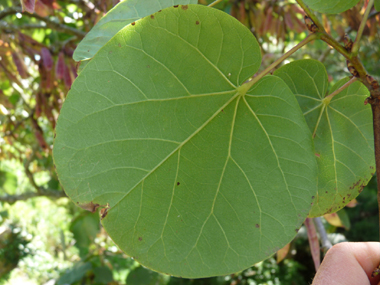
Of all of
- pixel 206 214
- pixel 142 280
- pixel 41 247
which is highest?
pixel 206 214

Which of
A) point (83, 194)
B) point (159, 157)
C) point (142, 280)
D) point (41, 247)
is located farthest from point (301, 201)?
point (41, 247)

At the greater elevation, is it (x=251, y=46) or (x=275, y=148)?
(x=251, y=46)

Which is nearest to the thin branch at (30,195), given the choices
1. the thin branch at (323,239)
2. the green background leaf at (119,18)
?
the thin branch at (323,239)

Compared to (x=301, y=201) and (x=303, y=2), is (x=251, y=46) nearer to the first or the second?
(x=303, y=2)

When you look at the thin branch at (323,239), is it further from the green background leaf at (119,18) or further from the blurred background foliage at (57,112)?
the green background leaf at (119,18)

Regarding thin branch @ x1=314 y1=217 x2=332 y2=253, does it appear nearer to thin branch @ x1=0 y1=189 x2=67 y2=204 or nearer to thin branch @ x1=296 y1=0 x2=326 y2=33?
thin branch @ x1=296 y1=0 x2=326 y2=33

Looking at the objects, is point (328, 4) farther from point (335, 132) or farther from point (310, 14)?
point (335, 132)

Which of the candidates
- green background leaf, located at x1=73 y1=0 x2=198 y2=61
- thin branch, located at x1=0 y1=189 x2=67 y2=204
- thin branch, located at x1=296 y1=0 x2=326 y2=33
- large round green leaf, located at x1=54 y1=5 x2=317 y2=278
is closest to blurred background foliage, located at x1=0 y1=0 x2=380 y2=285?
thin branch, located at x1=0 y1=189 x2=67 y2=204

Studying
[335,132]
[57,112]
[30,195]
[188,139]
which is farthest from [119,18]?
[30,195]
